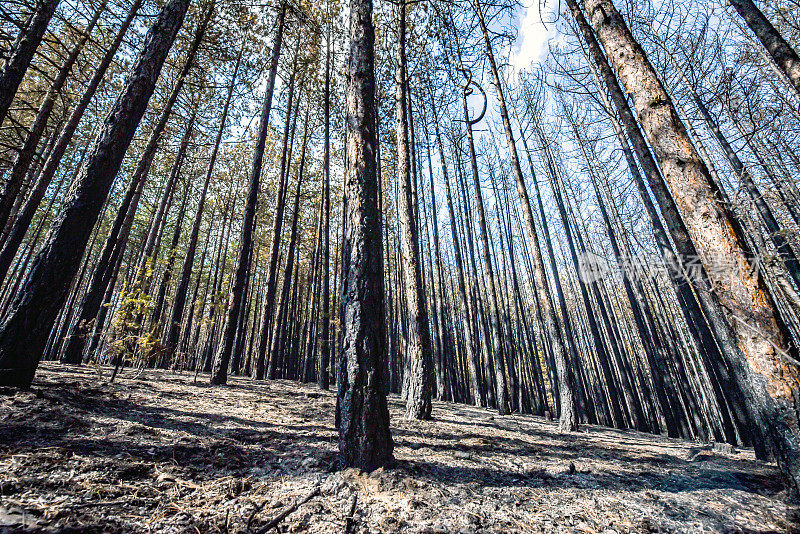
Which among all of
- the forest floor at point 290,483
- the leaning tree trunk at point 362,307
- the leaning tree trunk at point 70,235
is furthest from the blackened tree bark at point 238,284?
the leaning tree trunk at point 362,307

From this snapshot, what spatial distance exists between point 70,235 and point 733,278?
6.79 meters

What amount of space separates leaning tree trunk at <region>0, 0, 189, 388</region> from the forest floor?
0.45 metres

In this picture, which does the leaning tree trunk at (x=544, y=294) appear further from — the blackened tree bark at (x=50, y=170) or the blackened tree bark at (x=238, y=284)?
the blackened tree bark at (x=50, y=170)

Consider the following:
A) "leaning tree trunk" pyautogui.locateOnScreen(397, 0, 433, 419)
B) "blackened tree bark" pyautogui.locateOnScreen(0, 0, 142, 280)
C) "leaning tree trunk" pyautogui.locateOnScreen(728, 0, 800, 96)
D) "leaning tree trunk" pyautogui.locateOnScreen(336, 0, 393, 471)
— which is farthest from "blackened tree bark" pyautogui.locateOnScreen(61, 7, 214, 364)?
"leaning tree trunk" pyautogui.locateOnScreen(728, 0, 800, 96)

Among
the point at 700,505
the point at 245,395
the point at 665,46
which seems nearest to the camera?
the point at 700,505

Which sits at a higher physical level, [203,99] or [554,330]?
[203,99]

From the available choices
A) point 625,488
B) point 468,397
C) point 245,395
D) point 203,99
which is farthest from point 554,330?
point 203,99

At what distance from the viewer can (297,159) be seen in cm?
1322

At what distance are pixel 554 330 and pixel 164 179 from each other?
55.4ft

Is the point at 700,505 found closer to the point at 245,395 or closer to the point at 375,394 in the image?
the point at 375,394

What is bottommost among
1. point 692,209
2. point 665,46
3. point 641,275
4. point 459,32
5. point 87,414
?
point 87,414

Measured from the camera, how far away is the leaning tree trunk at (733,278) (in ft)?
7.89

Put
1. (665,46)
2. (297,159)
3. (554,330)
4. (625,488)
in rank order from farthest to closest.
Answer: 1. (297,159)
2. (665,46)
3. (554,330)
4. (625,488)

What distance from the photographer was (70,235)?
3.35 meters
